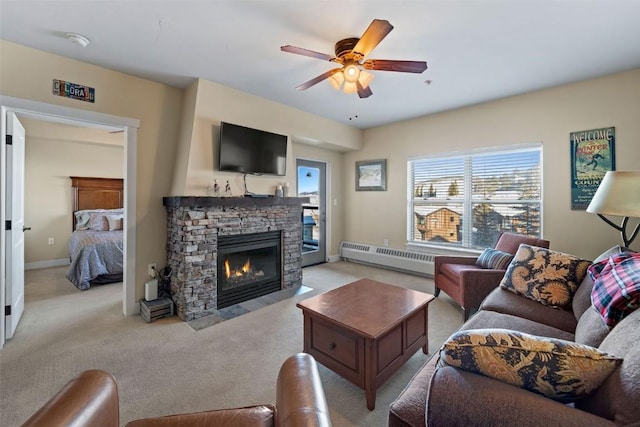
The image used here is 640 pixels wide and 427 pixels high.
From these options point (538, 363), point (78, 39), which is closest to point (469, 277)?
point (538, 363)

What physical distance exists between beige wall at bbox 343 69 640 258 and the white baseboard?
6.25 m

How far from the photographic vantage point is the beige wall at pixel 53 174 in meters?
4.83

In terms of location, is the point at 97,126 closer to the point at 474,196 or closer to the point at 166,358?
the point at 166,358

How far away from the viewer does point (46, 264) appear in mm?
4934

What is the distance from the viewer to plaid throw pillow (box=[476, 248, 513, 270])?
2.83m

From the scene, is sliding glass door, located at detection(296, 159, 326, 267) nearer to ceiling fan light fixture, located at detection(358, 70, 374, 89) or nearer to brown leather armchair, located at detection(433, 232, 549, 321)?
brown leather armchair, located at detection(433, 232, 549, 321)

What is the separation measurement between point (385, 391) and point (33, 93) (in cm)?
383

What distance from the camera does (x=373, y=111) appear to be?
4.21 m

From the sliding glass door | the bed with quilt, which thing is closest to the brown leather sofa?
the bed with quilt

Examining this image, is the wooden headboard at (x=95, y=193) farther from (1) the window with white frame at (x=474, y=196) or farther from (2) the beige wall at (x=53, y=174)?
(1) the window with white frame at (x=474, y=196)

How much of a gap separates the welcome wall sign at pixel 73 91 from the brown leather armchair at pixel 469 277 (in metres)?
4.16

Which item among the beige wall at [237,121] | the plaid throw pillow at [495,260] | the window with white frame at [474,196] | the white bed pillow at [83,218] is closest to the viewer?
the beige wall at [237,121]

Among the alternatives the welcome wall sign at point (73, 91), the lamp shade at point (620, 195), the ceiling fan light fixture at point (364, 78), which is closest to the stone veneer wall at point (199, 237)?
the welcome wall sign at point (73, 91)

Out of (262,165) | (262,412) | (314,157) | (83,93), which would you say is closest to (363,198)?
(314,157)
